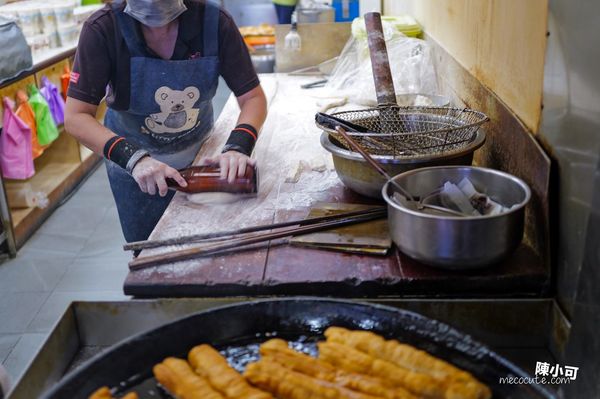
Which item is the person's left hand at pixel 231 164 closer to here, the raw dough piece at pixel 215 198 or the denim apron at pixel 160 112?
the raw dough piece at pixel 215 198

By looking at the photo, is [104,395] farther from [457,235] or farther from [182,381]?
[457,235]

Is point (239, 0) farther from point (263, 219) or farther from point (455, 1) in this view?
point (263, 219)

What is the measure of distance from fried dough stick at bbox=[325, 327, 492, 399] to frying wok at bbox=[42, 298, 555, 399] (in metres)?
0.04

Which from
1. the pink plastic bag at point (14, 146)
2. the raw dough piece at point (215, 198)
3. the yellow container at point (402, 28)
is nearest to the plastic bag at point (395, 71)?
the yellow container at point (402, 28)

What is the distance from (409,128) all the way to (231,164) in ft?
1.92

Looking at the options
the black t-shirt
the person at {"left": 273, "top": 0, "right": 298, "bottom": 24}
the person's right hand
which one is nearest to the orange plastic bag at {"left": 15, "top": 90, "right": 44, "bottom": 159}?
the black t-shirt

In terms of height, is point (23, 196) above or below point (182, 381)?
below

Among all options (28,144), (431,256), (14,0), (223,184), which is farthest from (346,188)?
(14,0)

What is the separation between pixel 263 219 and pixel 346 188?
0.33m

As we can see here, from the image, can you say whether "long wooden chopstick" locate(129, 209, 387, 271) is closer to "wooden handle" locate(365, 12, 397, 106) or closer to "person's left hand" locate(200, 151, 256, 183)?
"person's left hand" locate(200, 151, 256, 183)

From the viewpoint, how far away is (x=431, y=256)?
1.37 metres

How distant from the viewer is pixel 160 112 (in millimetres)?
2395

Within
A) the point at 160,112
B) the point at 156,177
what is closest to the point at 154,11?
the point at 160,112

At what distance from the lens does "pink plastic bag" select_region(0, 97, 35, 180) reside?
3803 mm
